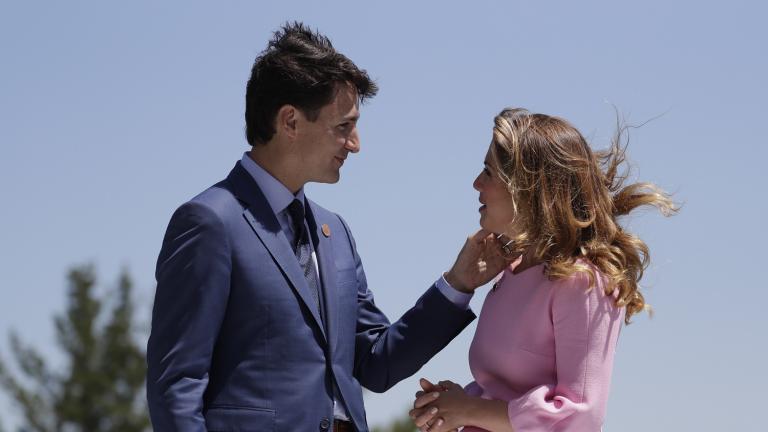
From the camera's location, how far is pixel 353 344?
431 centimetres

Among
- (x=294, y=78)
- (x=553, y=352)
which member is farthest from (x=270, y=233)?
(x=553, y=352)

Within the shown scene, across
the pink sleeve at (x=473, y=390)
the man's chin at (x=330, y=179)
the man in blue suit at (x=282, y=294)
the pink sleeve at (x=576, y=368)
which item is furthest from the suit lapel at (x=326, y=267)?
the pink sleeve at (x=576, y=368)

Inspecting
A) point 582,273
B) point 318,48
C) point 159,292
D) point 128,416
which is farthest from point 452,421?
point 128,416

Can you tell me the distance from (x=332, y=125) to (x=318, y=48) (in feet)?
0.94

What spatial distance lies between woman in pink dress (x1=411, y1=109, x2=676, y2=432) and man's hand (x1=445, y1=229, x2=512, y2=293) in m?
0.07

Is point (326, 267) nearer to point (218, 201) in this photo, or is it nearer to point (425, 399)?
point (218, 201)

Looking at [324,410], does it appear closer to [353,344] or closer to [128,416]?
[353,344]

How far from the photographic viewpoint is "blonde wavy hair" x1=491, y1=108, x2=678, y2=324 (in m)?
3.90

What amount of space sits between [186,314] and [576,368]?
4.22 feet

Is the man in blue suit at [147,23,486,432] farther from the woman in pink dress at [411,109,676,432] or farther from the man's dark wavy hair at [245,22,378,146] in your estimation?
the woman in pink dress at [411,109,676,432]

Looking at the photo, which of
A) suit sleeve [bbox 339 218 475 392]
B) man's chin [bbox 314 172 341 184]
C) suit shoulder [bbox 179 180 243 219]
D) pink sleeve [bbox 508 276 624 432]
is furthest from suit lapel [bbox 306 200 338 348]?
pink sleeve [bbox 508 276 624 432]

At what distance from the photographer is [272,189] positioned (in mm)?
4230

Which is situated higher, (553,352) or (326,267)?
(326,267)

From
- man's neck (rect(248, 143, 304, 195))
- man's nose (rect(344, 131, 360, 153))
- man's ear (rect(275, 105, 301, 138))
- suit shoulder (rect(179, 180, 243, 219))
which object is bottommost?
suit shoulder (rect(179, 180, 243, 219))
